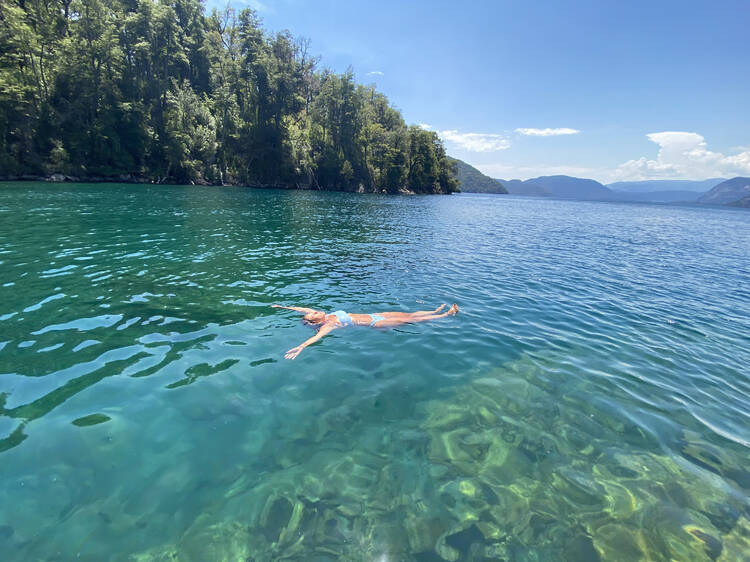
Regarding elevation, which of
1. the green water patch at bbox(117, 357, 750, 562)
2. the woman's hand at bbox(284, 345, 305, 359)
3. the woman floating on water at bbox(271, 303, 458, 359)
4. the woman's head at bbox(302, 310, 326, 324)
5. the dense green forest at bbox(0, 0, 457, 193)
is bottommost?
the green water patch at bbox(117, 357, 750, 562)

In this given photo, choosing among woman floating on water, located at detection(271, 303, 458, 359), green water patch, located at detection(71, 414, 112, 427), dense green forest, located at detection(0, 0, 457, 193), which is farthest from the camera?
dense green forest, located at detection(0, 0, 457, 193)

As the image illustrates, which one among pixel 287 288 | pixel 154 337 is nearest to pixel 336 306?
pixel 287 288

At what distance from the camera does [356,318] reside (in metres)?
9.49

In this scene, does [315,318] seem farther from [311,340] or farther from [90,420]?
[90,420]

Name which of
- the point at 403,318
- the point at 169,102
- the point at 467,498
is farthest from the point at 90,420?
the point at 169,102

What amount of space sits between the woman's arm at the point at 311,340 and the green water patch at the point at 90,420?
3.25 metres

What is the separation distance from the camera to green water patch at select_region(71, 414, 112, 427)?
199 inches

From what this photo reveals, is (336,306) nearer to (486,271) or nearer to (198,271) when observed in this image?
(198,271)

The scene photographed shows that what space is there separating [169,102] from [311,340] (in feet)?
245

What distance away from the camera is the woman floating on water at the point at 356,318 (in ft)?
28.8

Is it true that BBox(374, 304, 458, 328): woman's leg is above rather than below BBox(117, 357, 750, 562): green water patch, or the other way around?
above

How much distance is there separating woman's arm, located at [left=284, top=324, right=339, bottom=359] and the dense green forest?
6118 centimetres

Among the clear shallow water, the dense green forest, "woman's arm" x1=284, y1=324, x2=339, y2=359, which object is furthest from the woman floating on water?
the dense green forest

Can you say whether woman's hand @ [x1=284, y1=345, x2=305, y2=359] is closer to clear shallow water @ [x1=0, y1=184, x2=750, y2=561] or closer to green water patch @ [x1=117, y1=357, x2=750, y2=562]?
clear shallow water @ [x1=0, y1=184, x2=750, y2=561]
